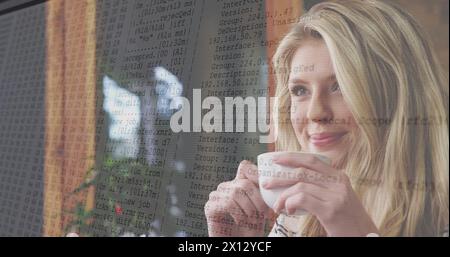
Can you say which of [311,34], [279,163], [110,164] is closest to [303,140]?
[279,163]

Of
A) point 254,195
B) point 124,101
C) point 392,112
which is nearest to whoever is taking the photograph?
point 392,112

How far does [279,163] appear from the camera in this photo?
0.66m

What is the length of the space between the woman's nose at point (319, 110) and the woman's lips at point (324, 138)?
22 millimetres

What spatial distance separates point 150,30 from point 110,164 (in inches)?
11.1

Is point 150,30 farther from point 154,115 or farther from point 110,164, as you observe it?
point 110,164

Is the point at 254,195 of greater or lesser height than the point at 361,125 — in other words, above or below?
below

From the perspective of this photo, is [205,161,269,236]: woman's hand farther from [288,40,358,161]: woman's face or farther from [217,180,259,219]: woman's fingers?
[288,40,358,161]: woman's face

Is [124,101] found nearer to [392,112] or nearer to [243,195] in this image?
[243,195]

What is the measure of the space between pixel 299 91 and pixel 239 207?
212 mm

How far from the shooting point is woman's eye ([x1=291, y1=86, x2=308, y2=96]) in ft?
2.14

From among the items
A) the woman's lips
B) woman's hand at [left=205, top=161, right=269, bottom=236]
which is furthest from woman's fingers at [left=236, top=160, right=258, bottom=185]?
the woman's lips

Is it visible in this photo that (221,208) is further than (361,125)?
Yes

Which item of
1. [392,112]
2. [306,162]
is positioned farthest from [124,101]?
[392,112]

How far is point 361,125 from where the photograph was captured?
0.60 m
